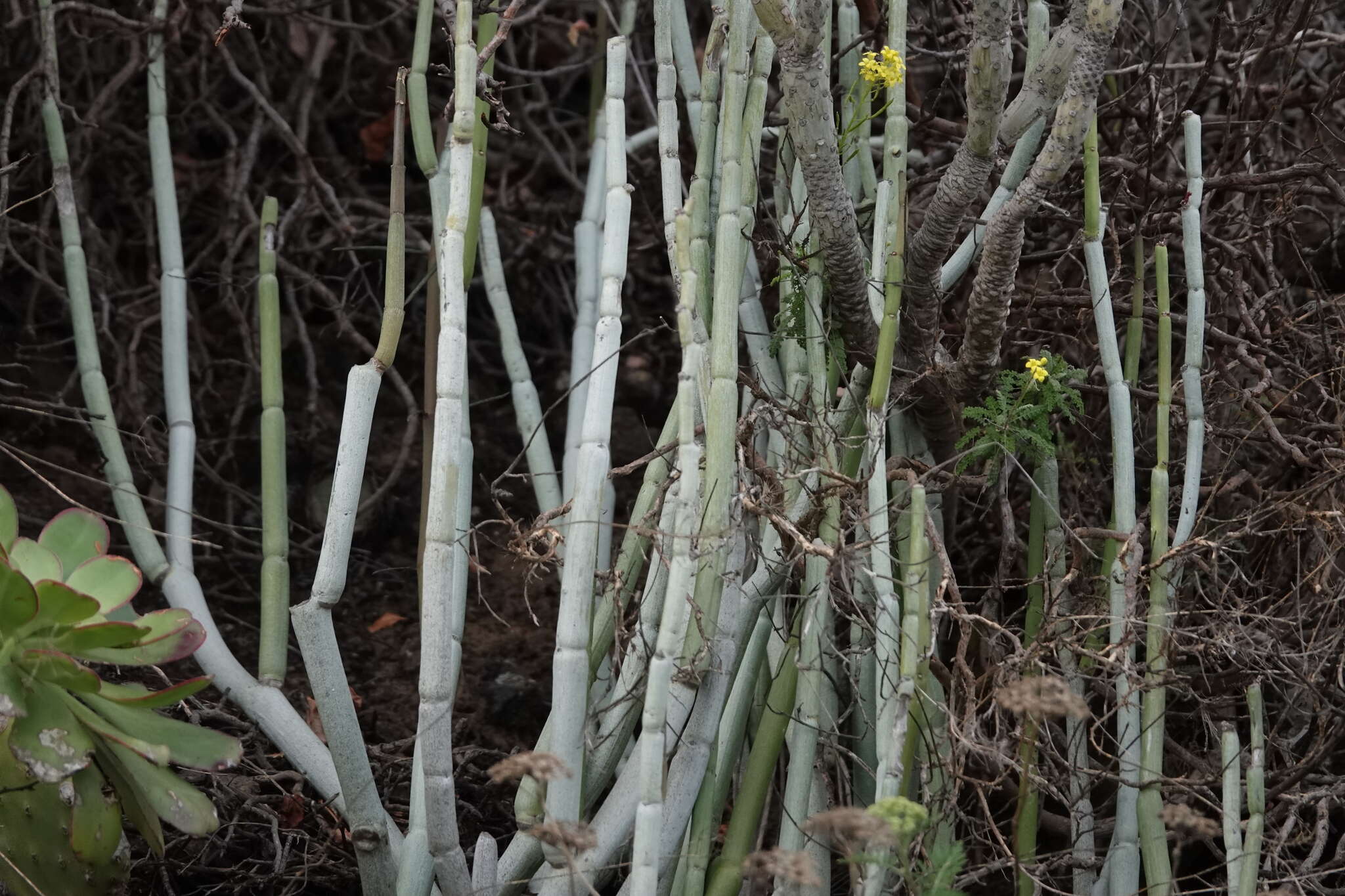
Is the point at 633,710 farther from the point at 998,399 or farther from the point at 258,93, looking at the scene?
the point at 258,93

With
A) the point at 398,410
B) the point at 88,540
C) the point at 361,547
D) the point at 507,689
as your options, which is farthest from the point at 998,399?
the point at 398,410

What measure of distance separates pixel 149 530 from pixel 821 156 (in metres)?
0.83

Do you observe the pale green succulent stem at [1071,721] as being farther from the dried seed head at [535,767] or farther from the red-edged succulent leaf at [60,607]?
the red-edged succulent leaf at [60,607]

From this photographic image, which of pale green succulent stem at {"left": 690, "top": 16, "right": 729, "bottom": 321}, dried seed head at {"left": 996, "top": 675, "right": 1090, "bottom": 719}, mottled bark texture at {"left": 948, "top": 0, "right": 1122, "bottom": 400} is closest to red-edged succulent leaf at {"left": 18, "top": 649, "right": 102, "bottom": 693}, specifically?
pale green succulent stem at {"left": 690, "top": 16, "right": 729, "bottom": 321}

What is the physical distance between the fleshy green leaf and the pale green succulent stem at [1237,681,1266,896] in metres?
1.07

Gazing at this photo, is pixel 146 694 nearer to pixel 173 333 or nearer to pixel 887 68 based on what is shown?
pixel 173 333

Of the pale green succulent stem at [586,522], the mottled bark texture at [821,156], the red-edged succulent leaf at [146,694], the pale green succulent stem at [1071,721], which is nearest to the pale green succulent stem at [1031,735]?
the pale green succulent stem at [1071,721]

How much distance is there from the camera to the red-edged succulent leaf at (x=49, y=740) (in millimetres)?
969

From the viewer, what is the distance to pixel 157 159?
1.55 metres

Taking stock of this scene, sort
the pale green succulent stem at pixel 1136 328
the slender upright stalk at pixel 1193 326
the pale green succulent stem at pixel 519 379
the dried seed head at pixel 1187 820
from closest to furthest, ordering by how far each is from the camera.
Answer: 1. the dried seed head at pixel 1187 820
2. the slender upright stalk at pixel 1193 326
3. the pale green succulent stem at pixel 1136 328
4. the pale green succulent stem at pixel 519 379

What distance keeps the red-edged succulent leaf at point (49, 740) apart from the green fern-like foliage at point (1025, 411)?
2.66 ft

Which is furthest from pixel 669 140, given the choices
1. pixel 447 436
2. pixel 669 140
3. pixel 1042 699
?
pixel 1042 699

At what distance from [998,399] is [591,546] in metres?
0.46

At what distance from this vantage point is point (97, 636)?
998 millimetres
